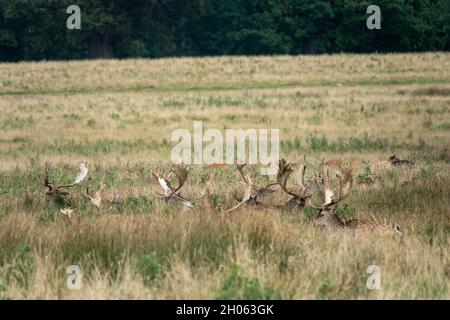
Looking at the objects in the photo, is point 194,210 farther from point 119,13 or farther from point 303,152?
point 119,13

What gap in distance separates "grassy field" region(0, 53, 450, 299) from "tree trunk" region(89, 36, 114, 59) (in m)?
28.8

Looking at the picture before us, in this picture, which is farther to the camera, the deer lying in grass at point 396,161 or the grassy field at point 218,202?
the deer lying in grass at point 396,161

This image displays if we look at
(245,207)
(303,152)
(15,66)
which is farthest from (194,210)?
(15,66)

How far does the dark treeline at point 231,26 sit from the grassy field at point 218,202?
86.5ft

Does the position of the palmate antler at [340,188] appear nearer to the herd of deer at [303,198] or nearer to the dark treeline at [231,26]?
the herd of deer at [303,198]

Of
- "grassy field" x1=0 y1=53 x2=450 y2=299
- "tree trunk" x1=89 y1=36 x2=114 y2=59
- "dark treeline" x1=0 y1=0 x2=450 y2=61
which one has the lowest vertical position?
"grassy field" x1=0 y1=53 x2=450 y2=299

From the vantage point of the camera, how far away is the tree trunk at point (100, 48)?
66125 millimetres

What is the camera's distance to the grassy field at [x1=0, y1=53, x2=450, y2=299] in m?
7.09

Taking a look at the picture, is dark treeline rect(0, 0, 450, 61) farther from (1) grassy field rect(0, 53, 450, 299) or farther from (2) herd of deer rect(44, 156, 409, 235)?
(2) herd of deer rect(44, 156, 409, 235)

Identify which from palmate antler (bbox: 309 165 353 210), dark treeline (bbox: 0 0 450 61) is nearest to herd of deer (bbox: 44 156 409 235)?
palmate antler (bbox: 309 165 353 210)

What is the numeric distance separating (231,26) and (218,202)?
199 ft

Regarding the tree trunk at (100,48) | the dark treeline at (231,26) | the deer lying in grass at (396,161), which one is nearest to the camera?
the deer lying in grass at (396,161)

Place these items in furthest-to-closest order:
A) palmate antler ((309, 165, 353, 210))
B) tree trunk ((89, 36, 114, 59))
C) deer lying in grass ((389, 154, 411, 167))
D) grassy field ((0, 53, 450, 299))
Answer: tree trunk ((89, 36, 114, 59)) < deer lying in grass ((389, 154, 411, 167)) < palmate antler ((309, 165, 353, 210)) < grassy field ((0, 53, 450, 299))

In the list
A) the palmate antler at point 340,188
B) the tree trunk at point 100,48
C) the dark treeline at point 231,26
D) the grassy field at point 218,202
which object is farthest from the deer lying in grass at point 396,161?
the tree trunk at point 100,48
